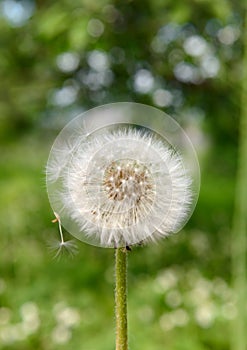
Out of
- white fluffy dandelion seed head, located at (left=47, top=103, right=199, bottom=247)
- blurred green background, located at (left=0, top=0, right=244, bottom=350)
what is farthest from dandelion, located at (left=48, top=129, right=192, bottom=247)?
blurred green background, located at (left=0, top=0, right=244, bottom=350)

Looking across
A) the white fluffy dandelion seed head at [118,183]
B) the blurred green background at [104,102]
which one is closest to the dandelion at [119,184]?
the white fluffy dandelion seed head at [118,183]

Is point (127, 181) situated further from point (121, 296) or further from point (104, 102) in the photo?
point (104, 102)

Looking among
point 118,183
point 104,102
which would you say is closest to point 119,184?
point 118,183

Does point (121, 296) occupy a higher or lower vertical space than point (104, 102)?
lower

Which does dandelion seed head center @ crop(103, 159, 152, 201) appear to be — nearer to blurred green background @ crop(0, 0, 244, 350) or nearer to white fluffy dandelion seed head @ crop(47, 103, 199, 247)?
white fluffy dandelion seed head @ crop(47, 103, 199, 247)

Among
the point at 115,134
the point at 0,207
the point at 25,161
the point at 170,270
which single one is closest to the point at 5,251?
the point at 0,207

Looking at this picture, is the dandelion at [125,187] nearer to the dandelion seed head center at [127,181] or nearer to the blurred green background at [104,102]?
the dandelion seed head center at [127,181]

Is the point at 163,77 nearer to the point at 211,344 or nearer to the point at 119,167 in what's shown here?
the point at 211,344
